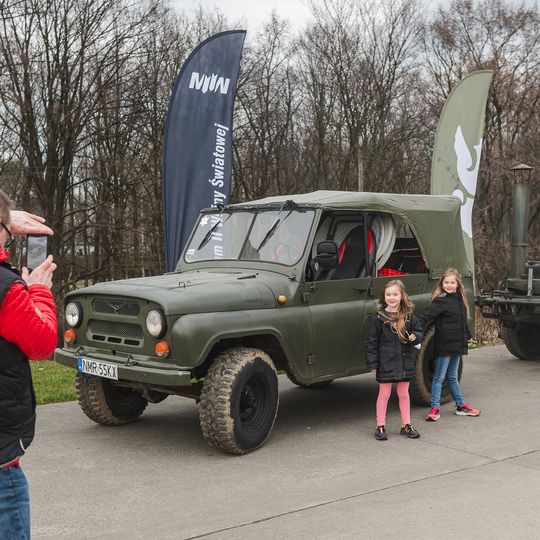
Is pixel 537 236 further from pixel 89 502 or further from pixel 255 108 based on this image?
pixel 89 502

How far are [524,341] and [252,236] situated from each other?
5477mm

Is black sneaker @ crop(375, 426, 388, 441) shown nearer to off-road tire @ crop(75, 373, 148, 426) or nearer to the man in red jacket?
off-road tire @ crop(75, 373, 148, 426)

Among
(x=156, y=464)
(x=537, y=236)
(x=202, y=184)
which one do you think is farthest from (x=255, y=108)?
(x=156, y=464)

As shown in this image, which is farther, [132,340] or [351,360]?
[351,360]

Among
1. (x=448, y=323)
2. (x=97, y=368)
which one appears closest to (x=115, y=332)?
(x=97, y=368)

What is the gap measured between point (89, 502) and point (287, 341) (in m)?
2.17

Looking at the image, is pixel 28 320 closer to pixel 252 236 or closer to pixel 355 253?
pixel 252 236

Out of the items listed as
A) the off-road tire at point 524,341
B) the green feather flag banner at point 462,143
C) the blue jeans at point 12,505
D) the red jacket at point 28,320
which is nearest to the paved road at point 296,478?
the blue jeans at point 12,505

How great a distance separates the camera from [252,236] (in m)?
7.06

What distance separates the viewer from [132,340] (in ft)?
19.4

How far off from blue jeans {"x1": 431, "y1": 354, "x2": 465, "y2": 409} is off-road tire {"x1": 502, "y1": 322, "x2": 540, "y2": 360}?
12.1 feet

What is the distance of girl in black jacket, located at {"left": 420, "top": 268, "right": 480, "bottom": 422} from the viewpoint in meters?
7.14

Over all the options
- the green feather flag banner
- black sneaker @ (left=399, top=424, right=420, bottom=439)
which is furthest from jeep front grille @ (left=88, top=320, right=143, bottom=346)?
the green feather flag banner

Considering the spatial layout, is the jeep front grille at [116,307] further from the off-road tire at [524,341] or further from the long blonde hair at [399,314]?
the off-road tire at [524,341]
